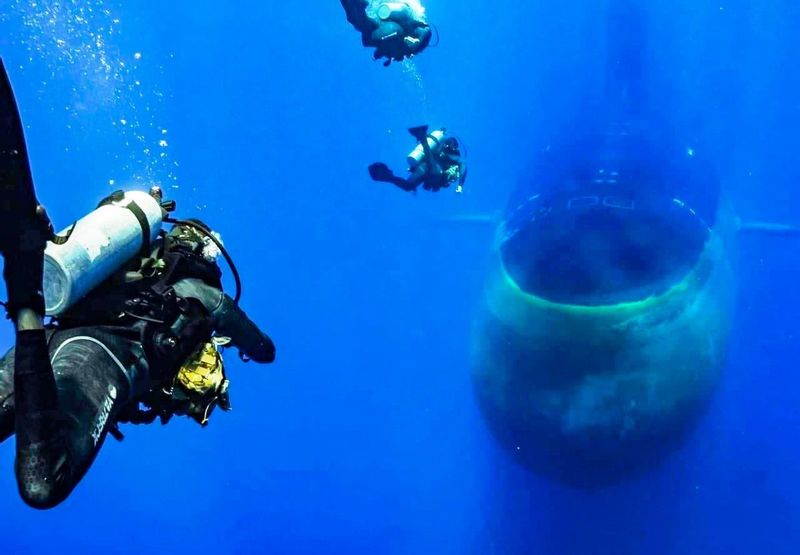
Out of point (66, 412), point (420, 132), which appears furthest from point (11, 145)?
point (420, 132)

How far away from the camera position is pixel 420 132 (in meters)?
7.72

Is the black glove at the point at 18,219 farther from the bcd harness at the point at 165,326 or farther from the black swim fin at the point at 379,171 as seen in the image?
the black swim fin at the point at 379,171

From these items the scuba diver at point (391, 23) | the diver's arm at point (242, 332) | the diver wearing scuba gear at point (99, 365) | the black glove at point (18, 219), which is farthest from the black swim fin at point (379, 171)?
the black glove at point (18, 219)

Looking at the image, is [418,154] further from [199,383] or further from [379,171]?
[199,383]

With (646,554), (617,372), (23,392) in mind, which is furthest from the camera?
(646,554)

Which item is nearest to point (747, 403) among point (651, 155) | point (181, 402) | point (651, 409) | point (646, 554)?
point (651, 409)

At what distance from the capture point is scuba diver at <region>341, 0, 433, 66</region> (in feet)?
21.9

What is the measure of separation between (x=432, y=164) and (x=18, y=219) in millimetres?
6496

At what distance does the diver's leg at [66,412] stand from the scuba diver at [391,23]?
16.8 ft

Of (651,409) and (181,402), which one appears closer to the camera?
(181,402)

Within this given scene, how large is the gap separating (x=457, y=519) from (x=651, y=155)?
17.7 ft

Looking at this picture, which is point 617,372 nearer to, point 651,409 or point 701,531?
point 651,409

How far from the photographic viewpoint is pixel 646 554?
25.7ft

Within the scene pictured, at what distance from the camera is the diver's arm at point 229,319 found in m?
3.19
